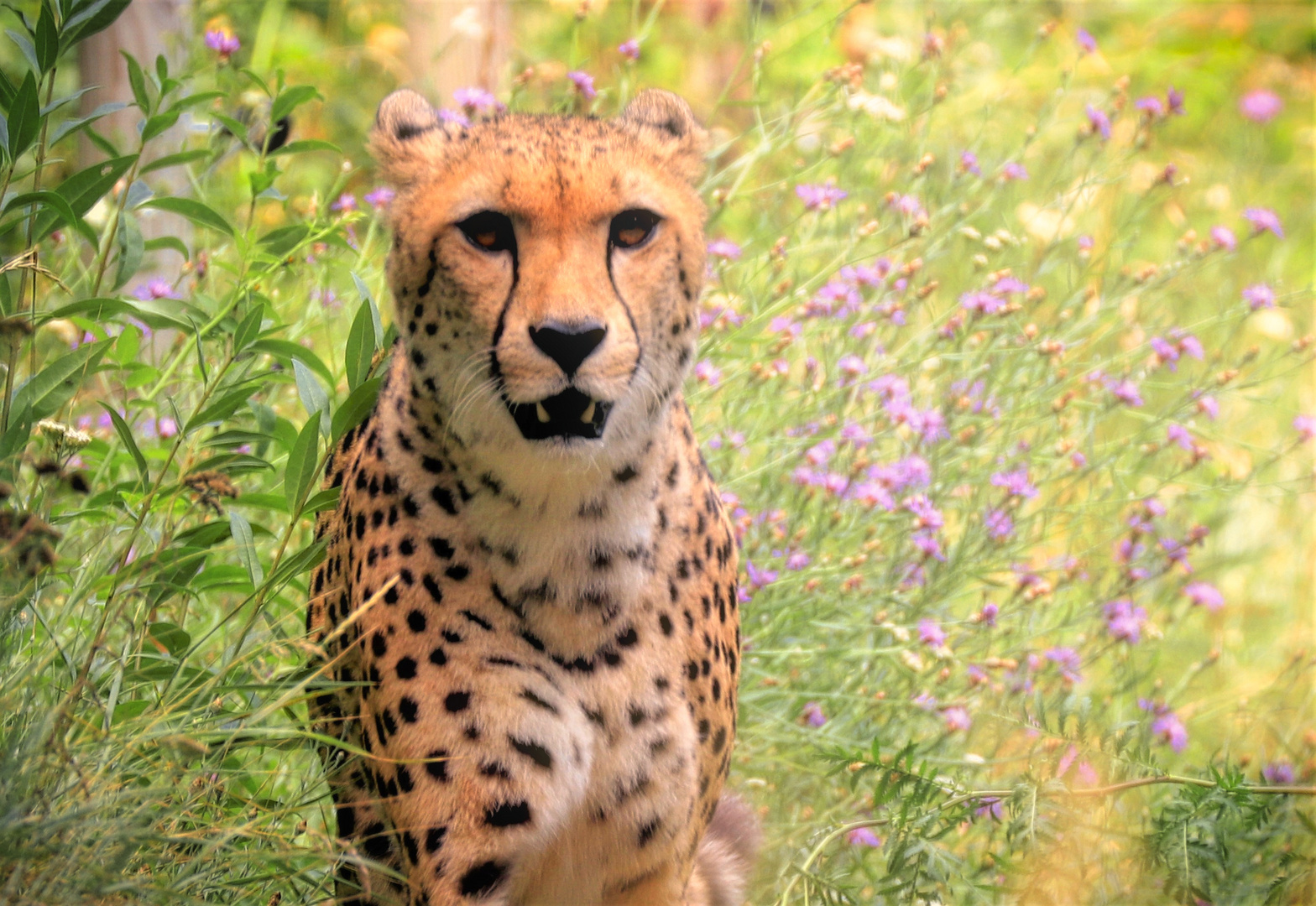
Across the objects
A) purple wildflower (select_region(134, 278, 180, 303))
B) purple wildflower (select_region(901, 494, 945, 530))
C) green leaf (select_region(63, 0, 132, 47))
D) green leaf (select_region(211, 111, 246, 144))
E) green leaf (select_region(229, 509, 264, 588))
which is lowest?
purple wildflower (select_region(901, 494, 945, 530))

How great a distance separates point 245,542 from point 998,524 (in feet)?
5.98

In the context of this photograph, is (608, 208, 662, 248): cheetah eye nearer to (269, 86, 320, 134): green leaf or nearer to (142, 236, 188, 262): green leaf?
(269, 86, 320, 134): green leaf

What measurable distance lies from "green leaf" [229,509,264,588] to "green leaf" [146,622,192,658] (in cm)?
18

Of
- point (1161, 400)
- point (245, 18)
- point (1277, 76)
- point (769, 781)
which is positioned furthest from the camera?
point (1277, 76)

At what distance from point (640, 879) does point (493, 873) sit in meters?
0.30

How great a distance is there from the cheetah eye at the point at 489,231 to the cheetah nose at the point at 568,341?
7.8 inches

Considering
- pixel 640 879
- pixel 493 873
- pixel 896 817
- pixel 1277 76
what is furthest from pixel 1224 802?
pixel 1277 76

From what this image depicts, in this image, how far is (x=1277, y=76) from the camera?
820 centimetres

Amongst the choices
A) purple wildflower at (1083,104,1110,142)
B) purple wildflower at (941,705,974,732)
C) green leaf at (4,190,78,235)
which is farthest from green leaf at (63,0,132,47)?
purple wildflower at (1083,104,1110,142)

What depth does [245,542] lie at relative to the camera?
6.75 feet

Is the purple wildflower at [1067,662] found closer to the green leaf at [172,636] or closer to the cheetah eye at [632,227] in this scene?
the cheetah eye at [632,227]

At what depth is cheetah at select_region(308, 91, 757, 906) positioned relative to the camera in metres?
1.92

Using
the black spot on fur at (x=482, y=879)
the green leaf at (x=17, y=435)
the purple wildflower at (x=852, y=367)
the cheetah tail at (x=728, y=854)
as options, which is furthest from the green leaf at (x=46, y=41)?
the purple wildflower at (x=852, y=367)

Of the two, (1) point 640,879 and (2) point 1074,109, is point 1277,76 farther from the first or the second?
(1) point 640,879
